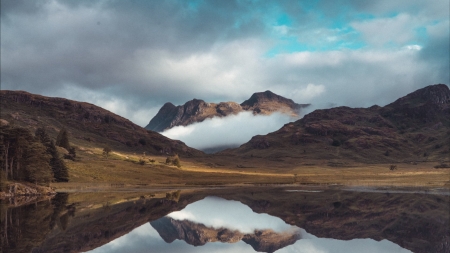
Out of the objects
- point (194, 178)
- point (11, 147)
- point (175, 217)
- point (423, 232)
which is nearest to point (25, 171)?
point (11, 147)

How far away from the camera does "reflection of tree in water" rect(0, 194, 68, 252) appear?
1132 inches

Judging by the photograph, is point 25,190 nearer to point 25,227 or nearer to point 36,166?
point 36,166

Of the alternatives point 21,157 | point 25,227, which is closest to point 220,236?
point 25,227

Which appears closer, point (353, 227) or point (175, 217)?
point (353, 227)

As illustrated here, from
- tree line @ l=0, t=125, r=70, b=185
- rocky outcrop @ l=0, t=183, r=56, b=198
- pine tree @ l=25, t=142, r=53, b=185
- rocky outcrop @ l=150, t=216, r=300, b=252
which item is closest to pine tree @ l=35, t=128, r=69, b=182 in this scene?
tree line @ l=0, t=125, r=70, b=185

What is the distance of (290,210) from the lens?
183ft

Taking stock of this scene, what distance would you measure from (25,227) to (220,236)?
19.0 meters

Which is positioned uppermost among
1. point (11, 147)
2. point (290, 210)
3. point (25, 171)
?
point (11, 147)

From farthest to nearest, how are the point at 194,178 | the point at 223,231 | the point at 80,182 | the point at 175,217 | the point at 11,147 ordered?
the point at 194,178 < the point at 80,182 < the point at 11,147 < the point at 175,217 < the point at 223,231

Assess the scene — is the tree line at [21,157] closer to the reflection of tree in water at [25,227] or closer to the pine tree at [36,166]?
the pine tree at [36,166]

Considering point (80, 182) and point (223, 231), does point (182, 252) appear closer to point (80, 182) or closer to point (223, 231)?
point (223, 231)

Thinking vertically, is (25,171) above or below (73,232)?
above

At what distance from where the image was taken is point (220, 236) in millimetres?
35406

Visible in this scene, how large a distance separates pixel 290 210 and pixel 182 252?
3055cm
